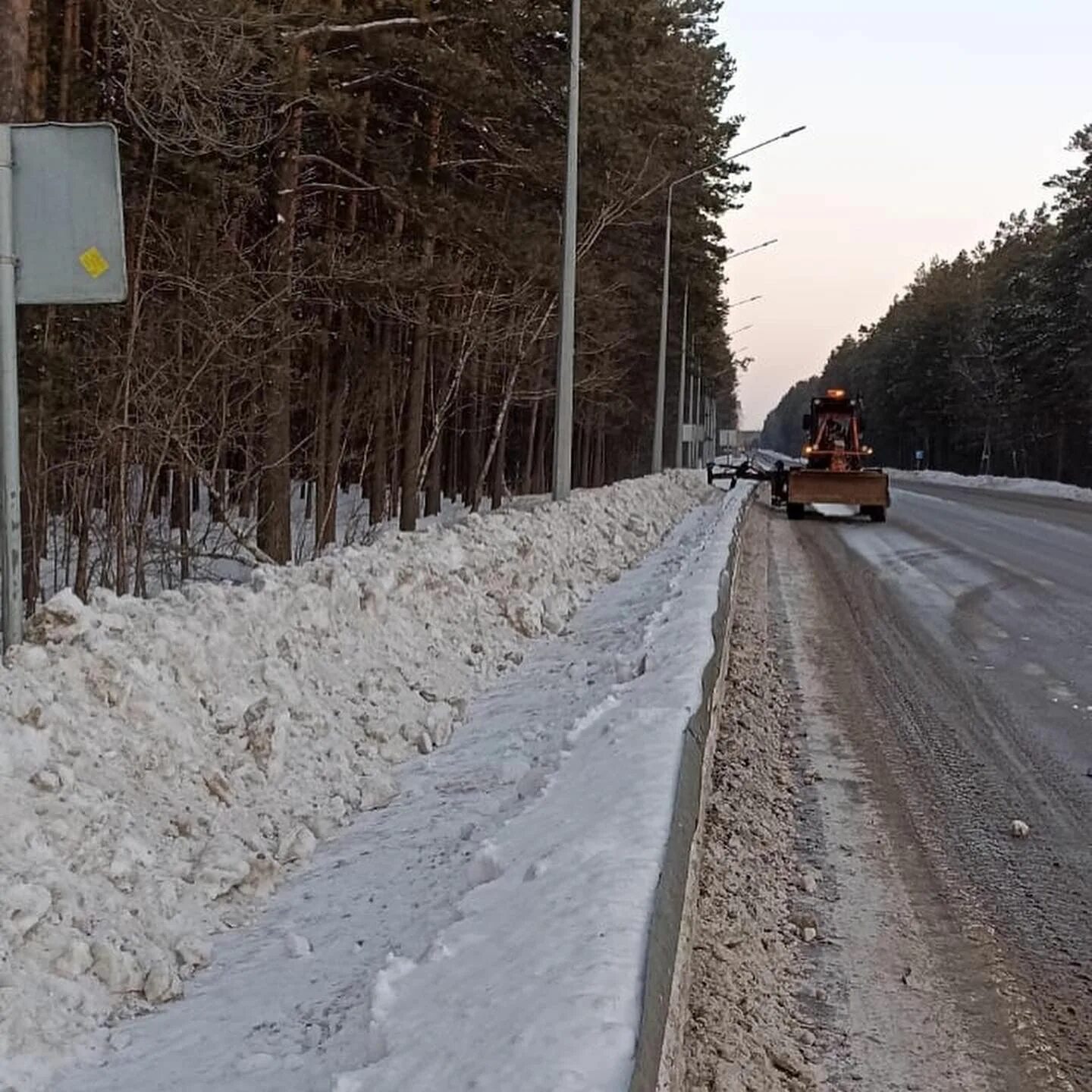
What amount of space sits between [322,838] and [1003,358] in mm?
65617

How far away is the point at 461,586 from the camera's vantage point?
9039mm

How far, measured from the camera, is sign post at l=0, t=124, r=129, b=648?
5.10 metres

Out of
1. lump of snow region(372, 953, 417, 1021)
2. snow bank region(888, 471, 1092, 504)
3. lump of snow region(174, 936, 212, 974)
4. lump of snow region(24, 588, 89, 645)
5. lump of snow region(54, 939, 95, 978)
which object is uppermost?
lump of snow region(24, 588, 89, 645)

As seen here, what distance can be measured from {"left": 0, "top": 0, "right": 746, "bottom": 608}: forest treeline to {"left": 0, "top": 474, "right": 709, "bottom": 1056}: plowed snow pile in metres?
4.02

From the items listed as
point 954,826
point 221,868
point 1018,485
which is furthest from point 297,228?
point 1018,485

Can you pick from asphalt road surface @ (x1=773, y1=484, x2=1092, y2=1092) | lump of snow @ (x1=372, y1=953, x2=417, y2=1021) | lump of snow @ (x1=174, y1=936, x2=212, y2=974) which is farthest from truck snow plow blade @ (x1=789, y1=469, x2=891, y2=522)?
lump of snow @ (x1=372, y1=953, x2=417, y2=1021)

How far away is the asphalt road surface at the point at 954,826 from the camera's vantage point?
3.46 m

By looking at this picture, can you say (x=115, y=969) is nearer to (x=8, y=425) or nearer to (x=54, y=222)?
(x=8, y=425)

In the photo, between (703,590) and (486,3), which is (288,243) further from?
(703,590)

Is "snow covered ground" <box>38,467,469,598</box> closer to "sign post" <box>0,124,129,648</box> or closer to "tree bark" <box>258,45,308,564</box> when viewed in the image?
"tree bark" <box>258,45,308,564</box>

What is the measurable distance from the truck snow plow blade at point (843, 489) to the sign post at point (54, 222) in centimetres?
2179

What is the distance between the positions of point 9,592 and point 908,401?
94.6 meters

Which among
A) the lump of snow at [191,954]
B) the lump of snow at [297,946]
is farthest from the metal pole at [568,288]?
the lump of snow at [191,954]

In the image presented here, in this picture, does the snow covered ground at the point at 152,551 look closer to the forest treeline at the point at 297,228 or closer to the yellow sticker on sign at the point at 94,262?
the forest treeline at the point at 297,228
